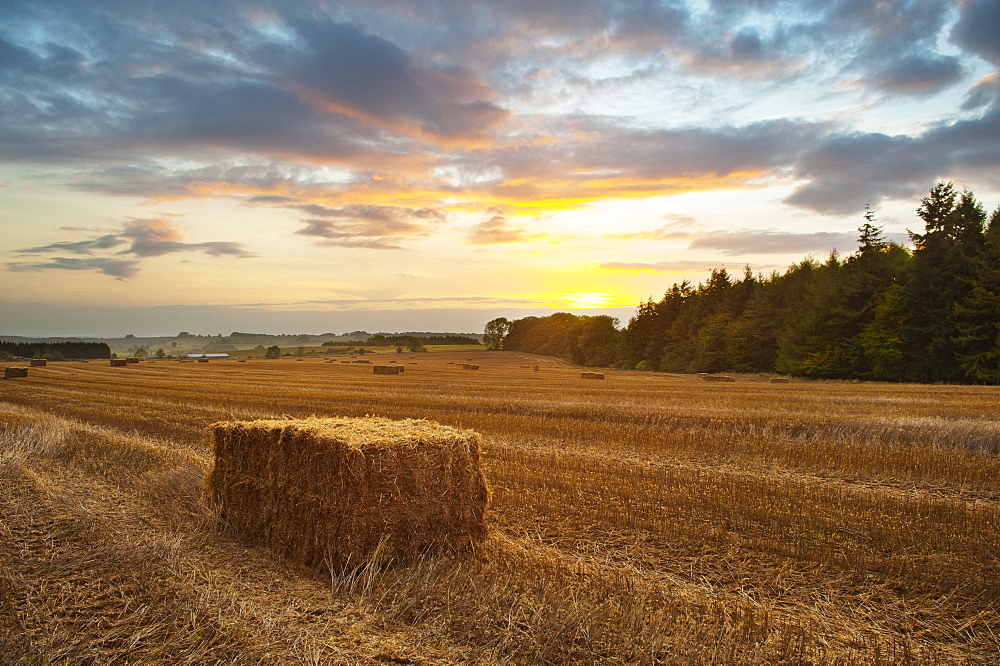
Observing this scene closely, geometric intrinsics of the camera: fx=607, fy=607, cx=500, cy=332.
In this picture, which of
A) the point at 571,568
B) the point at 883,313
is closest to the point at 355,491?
the point at 571,568

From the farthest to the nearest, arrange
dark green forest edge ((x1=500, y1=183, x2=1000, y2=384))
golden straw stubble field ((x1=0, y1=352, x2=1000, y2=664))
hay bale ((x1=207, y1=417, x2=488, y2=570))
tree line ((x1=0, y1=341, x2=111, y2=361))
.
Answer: tree line ((x1=0, y1=341, x2=111, y2=361)), dark green forest edge ((x1=500, y1=183, x2=1000, y2=384)), hay bale ((x1=207, y1=417, x2=488, y2=570)), golden straw stubble field ((x1=0, y1=352, x2=1000, y2=664))

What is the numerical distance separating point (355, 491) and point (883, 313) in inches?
1816

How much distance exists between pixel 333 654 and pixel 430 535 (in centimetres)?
213

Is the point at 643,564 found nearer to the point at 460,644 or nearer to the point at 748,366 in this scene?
the point at 460,644

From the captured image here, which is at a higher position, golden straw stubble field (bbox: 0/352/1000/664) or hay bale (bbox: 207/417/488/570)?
hay bale (bbox: 207/417/488/570)

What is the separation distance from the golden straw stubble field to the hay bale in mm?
248

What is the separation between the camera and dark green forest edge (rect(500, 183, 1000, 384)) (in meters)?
36.9

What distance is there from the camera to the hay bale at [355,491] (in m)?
5.65

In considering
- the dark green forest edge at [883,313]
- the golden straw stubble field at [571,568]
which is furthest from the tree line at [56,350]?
the golden straw stubble field at [571,568]

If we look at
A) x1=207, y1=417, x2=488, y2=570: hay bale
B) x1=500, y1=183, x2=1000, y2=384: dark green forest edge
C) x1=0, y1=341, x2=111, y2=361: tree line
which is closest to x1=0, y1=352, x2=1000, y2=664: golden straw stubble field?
x1=207, y1=417, x2=488, y2=570: hay bale

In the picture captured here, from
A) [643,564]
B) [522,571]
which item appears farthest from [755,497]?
[522,571]

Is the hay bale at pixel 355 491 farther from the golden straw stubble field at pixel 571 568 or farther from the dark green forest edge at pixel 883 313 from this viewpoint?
the dark green forest edge at pixel 883 313

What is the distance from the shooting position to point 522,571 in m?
5.50

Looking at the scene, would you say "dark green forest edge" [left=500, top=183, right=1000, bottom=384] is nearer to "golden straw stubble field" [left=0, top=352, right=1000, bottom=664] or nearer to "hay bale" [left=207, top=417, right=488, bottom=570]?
"golden straw stubble field" [left=0, top=352, right=1000, bottom=664]
